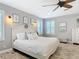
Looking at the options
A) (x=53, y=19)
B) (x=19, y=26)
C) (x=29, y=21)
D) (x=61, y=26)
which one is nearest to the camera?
(x=19, y=26)

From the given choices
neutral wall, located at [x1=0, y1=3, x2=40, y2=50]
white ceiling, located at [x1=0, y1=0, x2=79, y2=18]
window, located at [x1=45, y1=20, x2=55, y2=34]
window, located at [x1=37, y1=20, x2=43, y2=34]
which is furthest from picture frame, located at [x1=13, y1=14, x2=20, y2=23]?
window, located at [x1=45, y1=20, x2=55, y2=34]

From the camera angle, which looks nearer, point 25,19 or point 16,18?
point 16,18

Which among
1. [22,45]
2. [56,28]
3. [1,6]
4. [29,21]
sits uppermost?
[1,6]

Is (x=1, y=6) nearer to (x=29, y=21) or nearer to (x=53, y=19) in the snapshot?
(x=29, y=21)

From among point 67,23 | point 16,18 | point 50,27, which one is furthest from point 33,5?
point 50,27

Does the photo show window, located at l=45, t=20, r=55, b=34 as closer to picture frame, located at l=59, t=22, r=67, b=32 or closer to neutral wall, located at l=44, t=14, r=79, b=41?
neutral wall, located at l=44, t=14, r=79, b=41

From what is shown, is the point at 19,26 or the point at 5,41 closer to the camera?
the point at 5,41

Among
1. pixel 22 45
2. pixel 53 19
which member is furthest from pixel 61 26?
pixel 22 45

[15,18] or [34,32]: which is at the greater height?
[15,18]

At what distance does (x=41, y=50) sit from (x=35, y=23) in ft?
12.9

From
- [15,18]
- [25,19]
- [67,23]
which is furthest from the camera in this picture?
[67,23]

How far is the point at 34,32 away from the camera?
5.75 meters

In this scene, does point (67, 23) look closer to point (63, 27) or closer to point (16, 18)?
point (63, 27)

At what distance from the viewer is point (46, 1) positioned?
12.6ft
